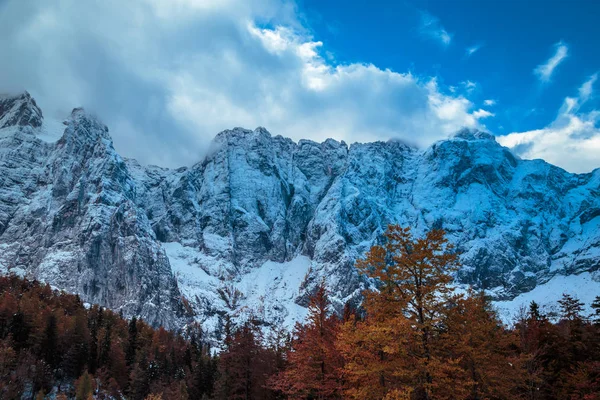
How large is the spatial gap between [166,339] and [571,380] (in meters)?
122

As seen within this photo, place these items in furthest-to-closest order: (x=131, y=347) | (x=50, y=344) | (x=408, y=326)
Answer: (x=131, y=347) < (x=50, y=344) < (x=408, y=326)

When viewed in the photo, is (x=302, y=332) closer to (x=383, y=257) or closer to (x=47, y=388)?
(x=383, y=257)

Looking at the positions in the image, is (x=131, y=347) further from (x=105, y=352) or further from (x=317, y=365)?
(x=317, y=365)

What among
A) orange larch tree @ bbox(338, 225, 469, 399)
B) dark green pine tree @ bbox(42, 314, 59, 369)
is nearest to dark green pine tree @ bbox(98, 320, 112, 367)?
dark green pine tree @ bbox(42, 314, 59, 369)

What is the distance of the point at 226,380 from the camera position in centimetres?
4612

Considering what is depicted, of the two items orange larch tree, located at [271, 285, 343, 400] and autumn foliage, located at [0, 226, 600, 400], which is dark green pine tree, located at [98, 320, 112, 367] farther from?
orange larch tree, located at [271, 285, 343, 400]

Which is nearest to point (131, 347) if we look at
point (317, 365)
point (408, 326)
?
point (317, 365)

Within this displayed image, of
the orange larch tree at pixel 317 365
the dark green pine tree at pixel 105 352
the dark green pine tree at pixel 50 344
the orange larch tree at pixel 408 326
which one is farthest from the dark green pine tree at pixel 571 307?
the dark green pine tree at pixel 50 344

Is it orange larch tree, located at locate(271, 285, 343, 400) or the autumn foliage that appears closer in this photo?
the autumn foliage

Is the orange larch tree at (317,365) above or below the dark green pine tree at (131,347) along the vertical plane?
below

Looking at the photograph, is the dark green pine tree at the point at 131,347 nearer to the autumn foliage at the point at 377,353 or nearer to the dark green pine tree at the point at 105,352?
the autumn foliage at the point at 377,353

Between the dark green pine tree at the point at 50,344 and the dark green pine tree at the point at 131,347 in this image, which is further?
the dark green pine tree at the point at 131,347

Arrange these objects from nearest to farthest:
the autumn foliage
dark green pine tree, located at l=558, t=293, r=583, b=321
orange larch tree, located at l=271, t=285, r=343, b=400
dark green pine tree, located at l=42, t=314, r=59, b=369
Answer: the autumn foliage, orange larch tree, located at l=271, t=285, r=343, b=400, dark green pine tree, located at l=558, t=293, r=583, b=321, dark green pine tree, located at l=42, t=314, r=59, b=369

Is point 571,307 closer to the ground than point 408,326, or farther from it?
farther from it
